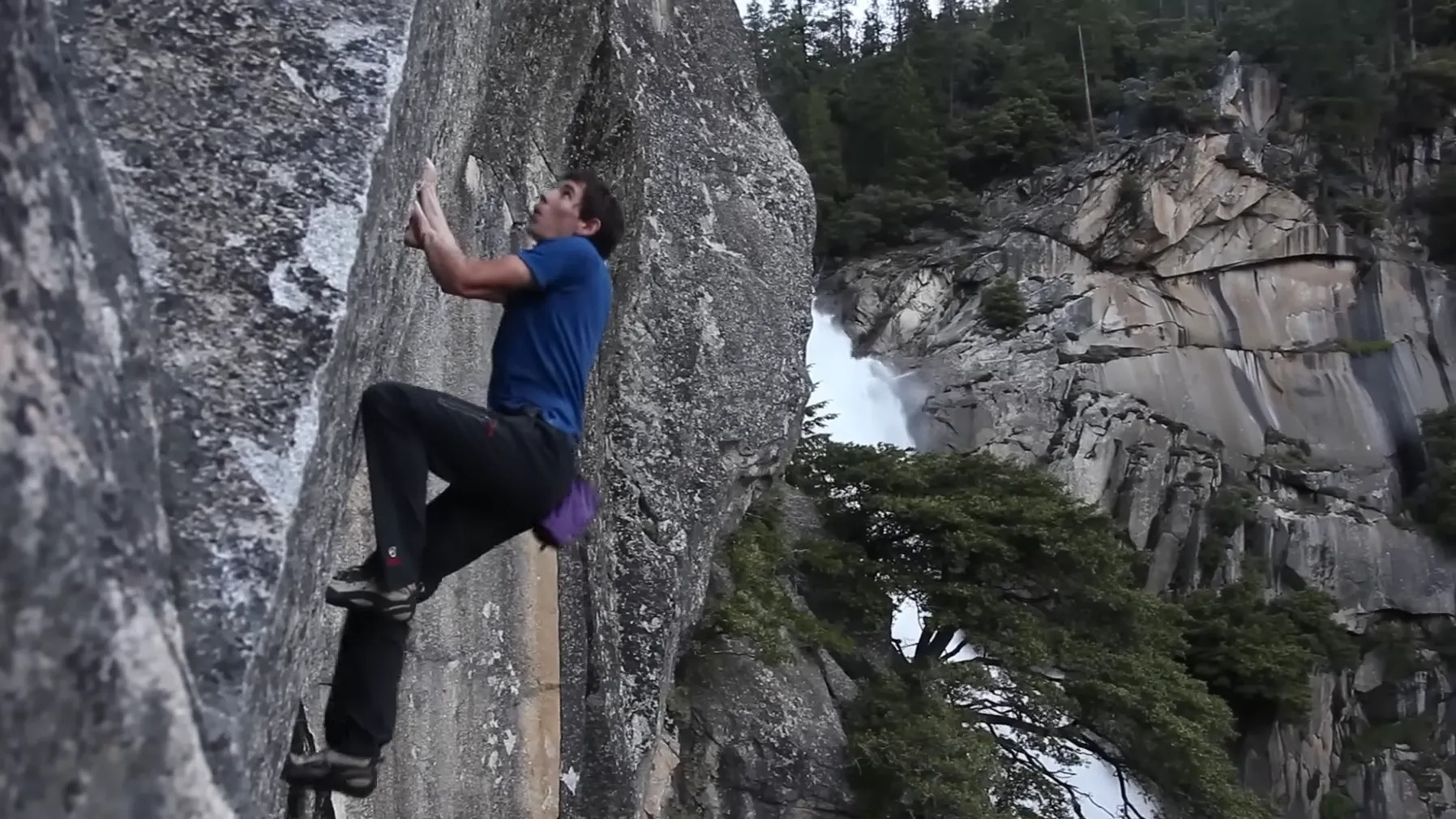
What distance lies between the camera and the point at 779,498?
14602mm

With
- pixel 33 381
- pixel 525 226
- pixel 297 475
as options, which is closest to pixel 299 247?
pixel 297 475

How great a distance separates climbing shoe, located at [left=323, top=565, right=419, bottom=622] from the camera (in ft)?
9.57

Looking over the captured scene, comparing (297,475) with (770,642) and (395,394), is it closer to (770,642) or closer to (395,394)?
(395,394)

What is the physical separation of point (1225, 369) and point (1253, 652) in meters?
9.95

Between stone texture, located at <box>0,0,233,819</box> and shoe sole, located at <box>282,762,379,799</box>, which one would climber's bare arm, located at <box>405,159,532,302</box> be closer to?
stone texture, located at <box>0,0,233,819</box>

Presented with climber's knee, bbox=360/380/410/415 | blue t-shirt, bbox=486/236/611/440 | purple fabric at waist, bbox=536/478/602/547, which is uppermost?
blue t-shirt, bbox=486/236/611/440

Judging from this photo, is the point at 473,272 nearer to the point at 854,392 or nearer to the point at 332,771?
the point at 332,771

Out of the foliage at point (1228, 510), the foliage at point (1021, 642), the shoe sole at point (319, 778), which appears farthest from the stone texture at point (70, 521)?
the foliage at point (1228, 510)

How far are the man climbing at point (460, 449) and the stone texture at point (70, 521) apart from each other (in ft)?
3.24

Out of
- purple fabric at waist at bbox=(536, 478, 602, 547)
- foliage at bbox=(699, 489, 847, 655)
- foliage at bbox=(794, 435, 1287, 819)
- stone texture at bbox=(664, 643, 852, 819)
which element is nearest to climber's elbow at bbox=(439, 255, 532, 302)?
purple fabric at waist at bbox=(536, 478, 602, 547)

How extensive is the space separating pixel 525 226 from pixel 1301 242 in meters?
26.2

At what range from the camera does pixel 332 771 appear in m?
2.94

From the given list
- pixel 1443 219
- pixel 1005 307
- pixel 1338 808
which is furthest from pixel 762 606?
pixel 1443 219

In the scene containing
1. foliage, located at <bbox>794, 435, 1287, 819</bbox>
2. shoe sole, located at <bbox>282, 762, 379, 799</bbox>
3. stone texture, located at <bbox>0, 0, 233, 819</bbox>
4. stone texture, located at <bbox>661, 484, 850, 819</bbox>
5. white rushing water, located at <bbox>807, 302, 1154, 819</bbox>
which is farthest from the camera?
white rushing water, located at <bbox>807, 302, 1154, 819</bbox>
